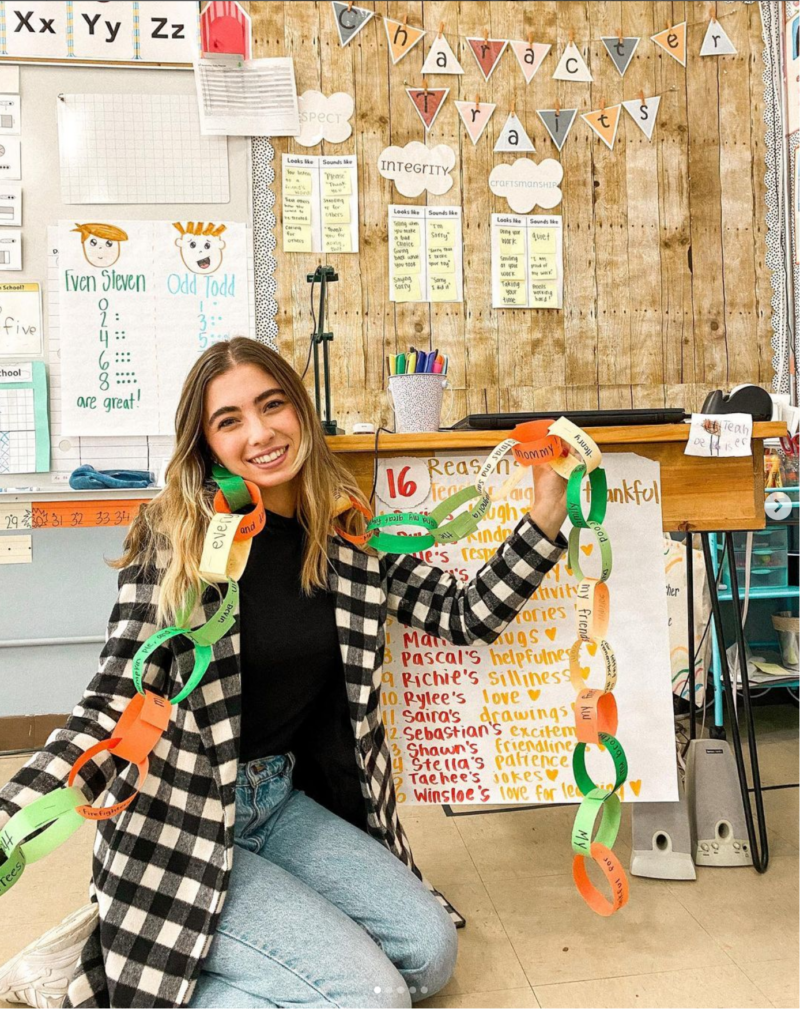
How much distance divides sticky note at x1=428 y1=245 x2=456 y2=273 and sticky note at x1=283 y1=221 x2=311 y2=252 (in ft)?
1.44

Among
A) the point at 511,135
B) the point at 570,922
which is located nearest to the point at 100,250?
the point at 511,135

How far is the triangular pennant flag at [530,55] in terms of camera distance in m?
3.13

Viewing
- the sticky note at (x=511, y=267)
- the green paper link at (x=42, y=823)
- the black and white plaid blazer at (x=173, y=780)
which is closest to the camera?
the green paper link at (x=42, y=823)

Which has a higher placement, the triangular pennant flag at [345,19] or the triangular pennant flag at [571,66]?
the triangular pennant flag at [345,19]

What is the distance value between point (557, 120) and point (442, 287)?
732 millimetres

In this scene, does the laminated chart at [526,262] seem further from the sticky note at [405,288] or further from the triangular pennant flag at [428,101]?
the triangular pennant flag at [428,101]

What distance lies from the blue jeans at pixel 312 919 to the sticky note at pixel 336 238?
2.08 metres

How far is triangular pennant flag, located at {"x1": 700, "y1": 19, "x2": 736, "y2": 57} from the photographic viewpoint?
3193 millimetres

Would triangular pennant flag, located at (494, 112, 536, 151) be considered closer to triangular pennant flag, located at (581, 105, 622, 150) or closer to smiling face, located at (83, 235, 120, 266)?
triangular pennant flag, located at (581, 105, 622, 150)

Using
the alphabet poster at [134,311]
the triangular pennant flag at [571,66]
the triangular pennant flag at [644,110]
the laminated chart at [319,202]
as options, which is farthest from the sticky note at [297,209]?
the triangular pennant flag at [644,110]

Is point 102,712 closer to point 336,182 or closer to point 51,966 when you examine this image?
point 51,966

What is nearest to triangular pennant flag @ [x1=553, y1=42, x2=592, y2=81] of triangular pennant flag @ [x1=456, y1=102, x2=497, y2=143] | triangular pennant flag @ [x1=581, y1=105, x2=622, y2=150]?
triangular pennant flag @ [x1=581, y1=105, x2=622, y2=150]

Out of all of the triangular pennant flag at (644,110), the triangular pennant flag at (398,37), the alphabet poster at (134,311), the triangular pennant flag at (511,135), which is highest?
the triangular pennant flag at (398,37)

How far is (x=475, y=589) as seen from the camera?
1.62 m
